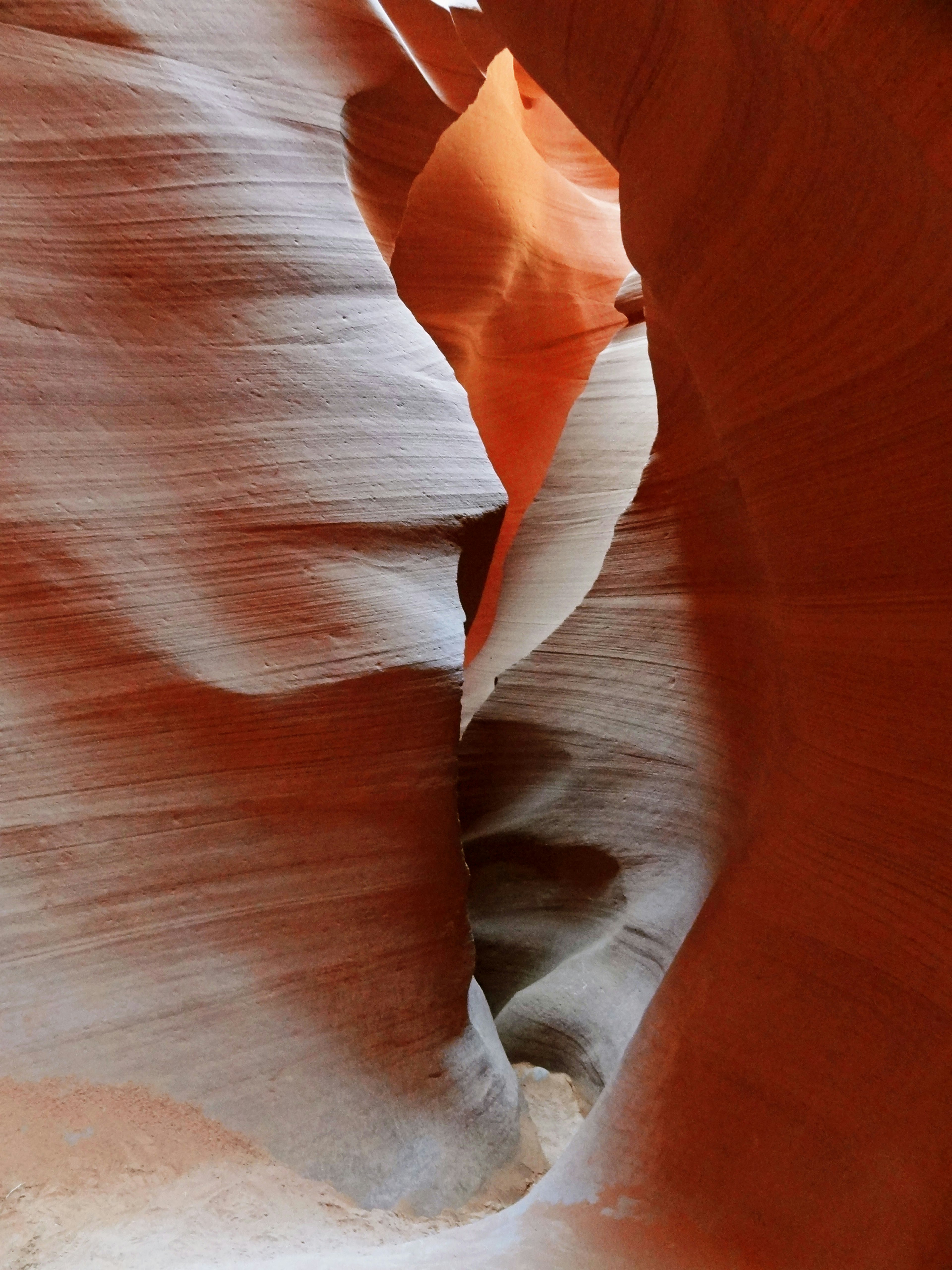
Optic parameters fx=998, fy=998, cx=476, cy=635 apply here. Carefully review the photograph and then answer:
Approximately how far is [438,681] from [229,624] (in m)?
0.51

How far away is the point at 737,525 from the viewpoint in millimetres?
2434

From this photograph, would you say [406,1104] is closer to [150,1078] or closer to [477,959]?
[150,1078]

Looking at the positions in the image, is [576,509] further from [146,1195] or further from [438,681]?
[146,1195]

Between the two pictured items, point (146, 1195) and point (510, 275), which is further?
point (510, 275)

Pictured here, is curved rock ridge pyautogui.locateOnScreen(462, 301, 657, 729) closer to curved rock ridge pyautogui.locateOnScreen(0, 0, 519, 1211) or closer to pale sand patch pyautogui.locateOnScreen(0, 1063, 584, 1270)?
curved rock ridge pyautogui.locateOnScreen(0, 0, 519, 1211)

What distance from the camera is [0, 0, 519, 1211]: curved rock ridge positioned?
1880mm

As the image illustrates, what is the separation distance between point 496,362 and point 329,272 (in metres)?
3.27

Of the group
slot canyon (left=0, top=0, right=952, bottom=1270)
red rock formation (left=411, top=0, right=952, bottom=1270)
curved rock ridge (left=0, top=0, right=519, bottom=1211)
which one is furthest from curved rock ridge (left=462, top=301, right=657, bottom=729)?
red rock formation (left=411, top=0, right=952, bottom=1270)

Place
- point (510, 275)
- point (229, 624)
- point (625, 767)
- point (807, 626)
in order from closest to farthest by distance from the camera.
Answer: point (807, 626) < point (229, 624) < point (625, 767) < point (510, 275)

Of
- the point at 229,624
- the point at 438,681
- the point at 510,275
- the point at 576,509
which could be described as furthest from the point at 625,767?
the point at 510,275

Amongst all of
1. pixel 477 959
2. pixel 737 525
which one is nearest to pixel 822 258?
pixel 737 525

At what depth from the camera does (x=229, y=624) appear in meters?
2.18

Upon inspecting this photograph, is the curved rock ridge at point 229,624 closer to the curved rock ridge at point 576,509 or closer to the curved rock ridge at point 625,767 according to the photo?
the curved rock ridge at point 625,767

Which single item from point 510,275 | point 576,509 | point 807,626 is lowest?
point 807,626
